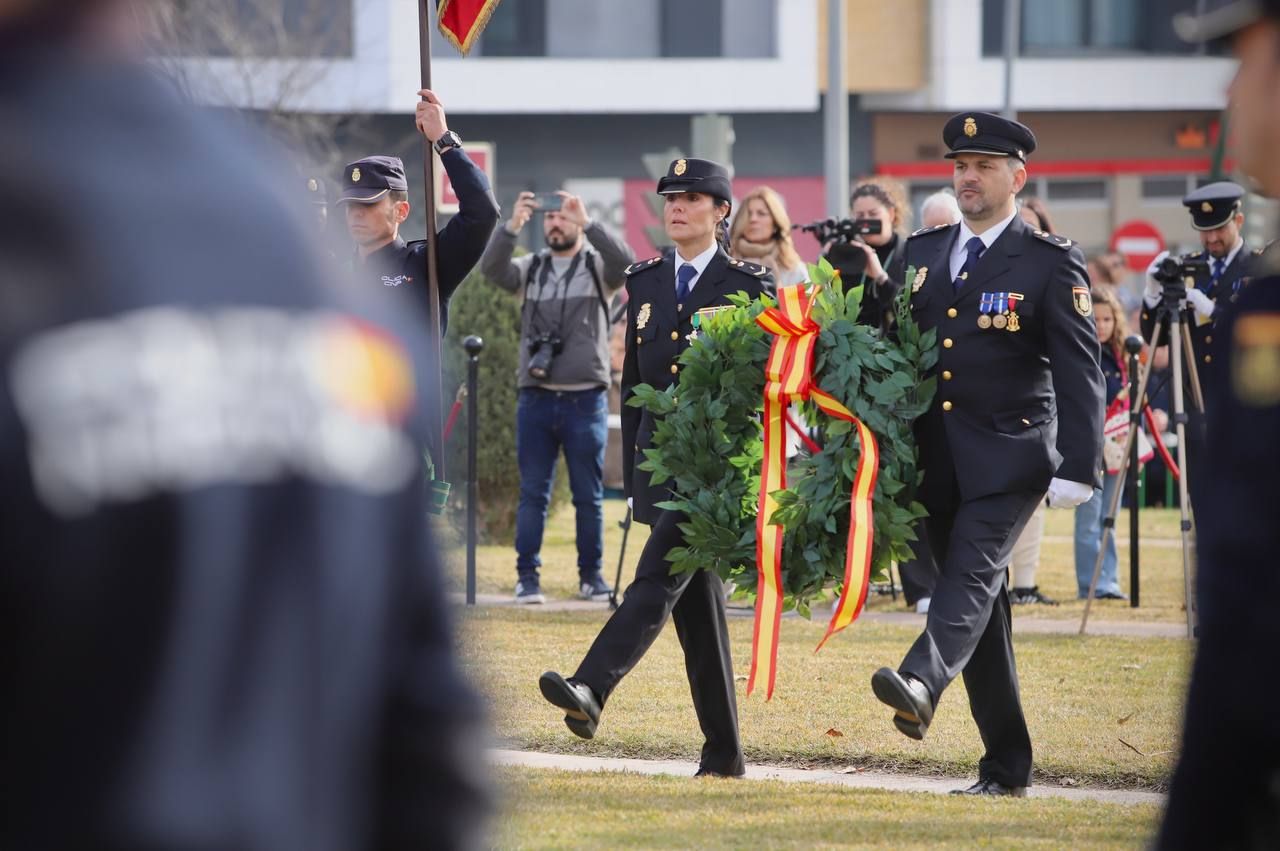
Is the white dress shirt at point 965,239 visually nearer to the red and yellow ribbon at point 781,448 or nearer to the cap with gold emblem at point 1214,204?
the red and yellow ribbon at point 781,448

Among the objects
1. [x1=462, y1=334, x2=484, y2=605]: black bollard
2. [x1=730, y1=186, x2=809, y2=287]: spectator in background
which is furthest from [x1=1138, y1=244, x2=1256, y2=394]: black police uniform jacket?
[x1=462, y1=334, x2=484, y2=605]: black bollard

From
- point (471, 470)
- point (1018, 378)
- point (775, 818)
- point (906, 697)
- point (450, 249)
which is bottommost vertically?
point (775, 818)

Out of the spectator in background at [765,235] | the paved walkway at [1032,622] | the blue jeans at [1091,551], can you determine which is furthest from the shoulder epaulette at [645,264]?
the blue jeans at [1091,551]

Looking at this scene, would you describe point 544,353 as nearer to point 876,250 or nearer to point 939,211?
point 876,250

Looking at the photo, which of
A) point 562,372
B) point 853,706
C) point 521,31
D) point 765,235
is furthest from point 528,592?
point 521,31

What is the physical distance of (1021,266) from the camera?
264 inches

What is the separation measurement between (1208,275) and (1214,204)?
0.42 metres

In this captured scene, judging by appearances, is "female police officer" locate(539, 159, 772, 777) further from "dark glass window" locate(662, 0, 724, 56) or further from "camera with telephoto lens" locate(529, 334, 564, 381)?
"dark glass window" locate(662, 0, 724, 56)

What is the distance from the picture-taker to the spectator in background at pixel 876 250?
9.80 m

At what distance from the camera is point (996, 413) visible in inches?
261

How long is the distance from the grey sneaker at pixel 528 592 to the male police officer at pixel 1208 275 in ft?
12.7

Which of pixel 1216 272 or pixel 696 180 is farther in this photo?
pixel 1216 272

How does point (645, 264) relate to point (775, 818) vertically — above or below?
above

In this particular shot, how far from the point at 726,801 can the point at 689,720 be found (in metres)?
1.58
